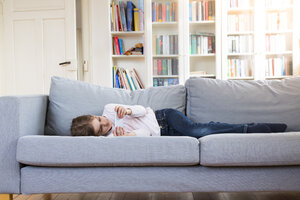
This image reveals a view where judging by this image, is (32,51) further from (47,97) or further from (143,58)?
(47,97)

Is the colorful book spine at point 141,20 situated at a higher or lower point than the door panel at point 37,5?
lower

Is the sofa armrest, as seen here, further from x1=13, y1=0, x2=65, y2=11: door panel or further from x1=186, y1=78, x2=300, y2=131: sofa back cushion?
x1=13, y1=0, x2=65, y2=11: door panel

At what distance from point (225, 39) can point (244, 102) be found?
1786 millimetres

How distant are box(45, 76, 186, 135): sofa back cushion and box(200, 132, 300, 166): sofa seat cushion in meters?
0.70

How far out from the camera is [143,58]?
12.9 feet

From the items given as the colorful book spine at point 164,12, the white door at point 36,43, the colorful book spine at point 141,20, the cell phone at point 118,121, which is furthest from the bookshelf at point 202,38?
the cell phone at point 118,121

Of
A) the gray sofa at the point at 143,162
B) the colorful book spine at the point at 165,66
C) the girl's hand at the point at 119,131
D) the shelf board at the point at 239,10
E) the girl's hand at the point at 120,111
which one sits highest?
the shelf board at the point at 239,10

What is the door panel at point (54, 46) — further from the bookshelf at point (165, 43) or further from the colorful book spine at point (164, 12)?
the colorful book spine at point (164, 12)

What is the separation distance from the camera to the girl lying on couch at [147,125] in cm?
174

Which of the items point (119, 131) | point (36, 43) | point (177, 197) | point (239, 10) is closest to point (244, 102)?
point (177, 197)

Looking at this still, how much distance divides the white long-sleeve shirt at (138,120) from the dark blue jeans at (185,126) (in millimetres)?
67

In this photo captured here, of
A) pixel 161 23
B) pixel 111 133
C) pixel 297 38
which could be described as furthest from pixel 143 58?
pixel 111 133

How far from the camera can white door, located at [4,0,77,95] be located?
3670 millimetres

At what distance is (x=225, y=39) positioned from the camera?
11.8ft
